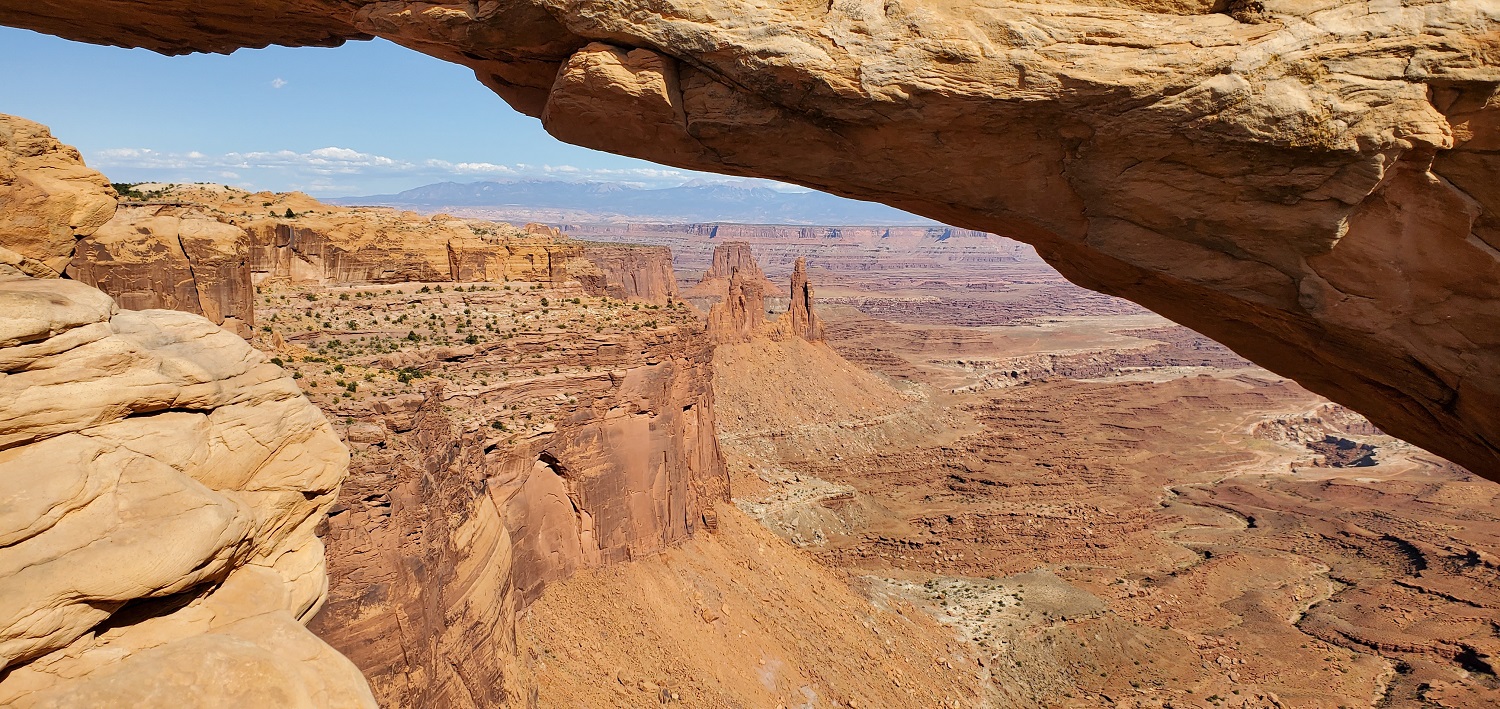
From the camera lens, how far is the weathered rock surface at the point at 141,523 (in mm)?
4766

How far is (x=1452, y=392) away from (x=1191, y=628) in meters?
33.5

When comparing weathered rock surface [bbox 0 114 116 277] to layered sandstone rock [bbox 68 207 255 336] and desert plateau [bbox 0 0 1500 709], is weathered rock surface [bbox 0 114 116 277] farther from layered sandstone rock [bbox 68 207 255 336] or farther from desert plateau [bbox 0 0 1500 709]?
layered sandstone rock [bbox 68 207 255 336]

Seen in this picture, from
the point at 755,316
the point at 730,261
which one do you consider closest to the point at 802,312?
the point at 755,316

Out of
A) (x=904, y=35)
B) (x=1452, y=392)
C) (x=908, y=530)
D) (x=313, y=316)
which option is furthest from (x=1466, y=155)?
(x=908, y=530)

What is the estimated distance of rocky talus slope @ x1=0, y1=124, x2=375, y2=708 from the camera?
4781 millimetres

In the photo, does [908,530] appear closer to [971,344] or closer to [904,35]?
[904,35]

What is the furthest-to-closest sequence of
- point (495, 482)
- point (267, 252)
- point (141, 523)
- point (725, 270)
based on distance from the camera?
point (725, 270), point (267, 252), point (495, 482), point (141, 523)

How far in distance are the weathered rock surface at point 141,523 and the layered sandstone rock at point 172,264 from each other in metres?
7.16

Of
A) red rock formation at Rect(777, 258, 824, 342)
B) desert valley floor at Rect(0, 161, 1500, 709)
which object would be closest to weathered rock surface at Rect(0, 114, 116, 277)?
desert valley floor at Rect(0, 161, 1500, 709)

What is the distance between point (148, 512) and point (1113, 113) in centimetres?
751

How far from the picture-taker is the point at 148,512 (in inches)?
209

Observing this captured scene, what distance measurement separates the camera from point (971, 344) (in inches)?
5162

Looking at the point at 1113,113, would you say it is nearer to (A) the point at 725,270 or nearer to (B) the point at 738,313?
(B) the point at 738,313

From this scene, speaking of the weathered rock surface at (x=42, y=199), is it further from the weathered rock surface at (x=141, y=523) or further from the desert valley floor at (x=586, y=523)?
the weathered rock surface at (x=141, y=523)
